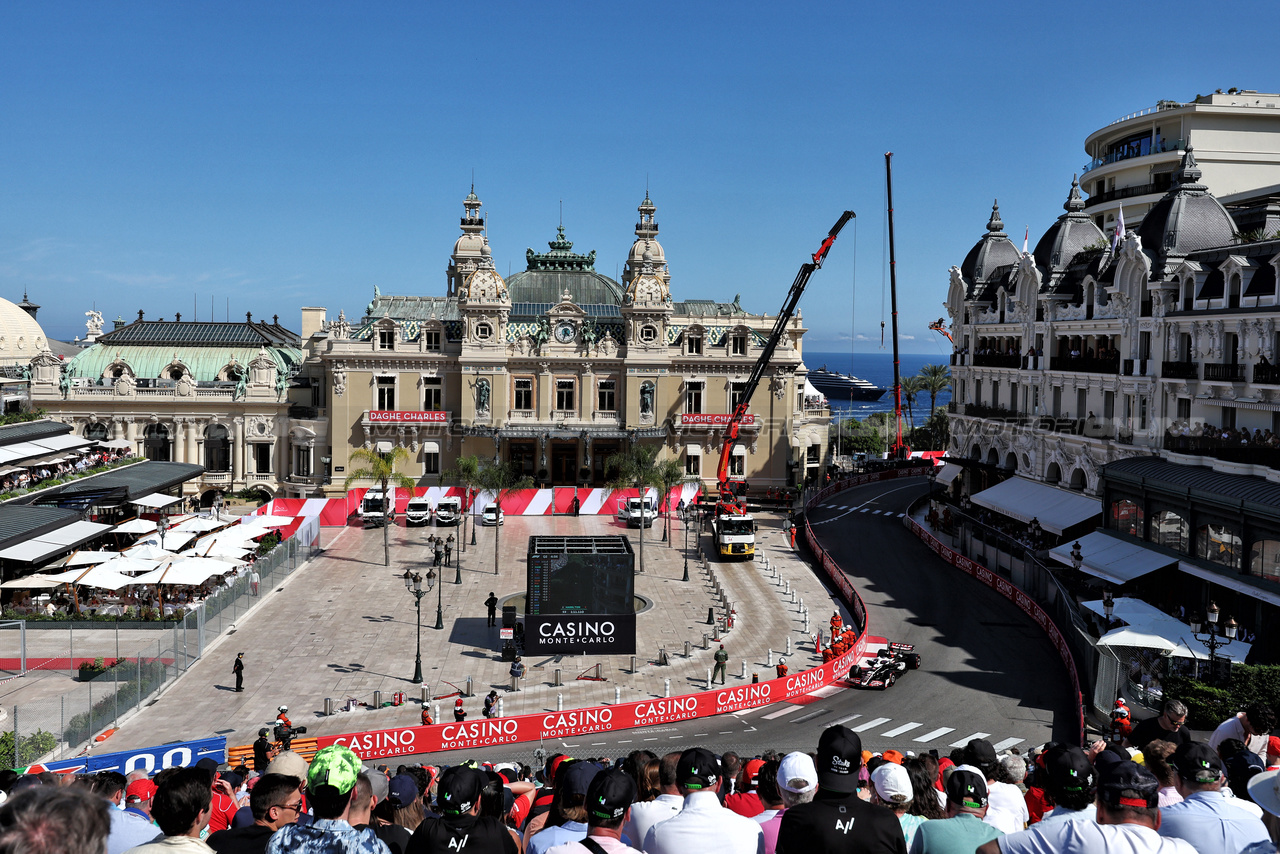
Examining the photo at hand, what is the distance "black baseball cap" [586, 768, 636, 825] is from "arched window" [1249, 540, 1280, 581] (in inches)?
1260

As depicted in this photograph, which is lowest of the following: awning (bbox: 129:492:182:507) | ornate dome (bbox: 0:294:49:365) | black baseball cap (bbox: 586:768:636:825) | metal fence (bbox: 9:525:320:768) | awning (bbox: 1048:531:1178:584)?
metal fence (bbox: 9:525:320:768)

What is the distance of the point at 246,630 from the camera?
134 ft

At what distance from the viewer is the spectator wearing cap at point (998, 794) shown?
38.9 feet

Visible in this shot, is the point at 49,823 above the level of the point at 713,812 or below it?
above

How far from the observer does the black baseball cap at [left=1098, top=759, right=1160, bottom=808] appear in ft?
29.1

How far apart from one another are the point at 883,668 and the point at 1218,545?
13.0 meters

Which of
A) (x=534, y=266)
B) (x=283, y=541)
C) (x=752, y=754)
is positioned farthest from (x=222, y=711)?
(x=534, y=266)

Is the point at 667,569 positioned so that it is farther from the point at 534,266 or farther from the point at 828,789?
the point at 828,789

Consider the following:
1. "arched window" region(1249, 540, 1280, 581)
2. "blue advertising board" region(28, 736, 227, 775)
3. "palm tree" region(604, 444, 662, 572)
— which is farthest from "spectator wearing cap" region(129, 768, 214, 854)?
"palm tree" region(604, 444, 662, 572)

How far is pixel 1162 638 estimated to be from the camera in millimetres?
31953

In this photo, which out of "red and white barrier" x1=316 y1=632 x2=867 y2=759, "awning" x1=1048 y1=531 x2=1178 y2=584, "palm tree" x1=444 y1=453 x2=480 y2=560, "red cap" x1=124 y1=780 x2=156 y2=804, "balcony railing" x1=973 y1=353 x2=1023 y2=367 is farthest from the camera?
"palm tree" x1=444 y1=453 x2=480 y2=560

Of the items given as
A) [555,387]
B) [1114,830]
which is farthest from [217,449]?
[1114,830]

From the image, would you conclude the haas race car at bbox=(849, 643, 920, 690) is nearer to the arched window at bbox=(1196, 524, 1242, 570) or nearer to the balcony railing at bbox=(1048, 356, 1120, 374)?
the arched window at bbox=(1196, 524, 1242, 570)

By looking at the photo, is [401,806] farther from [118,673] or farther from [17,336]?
[17,336]
